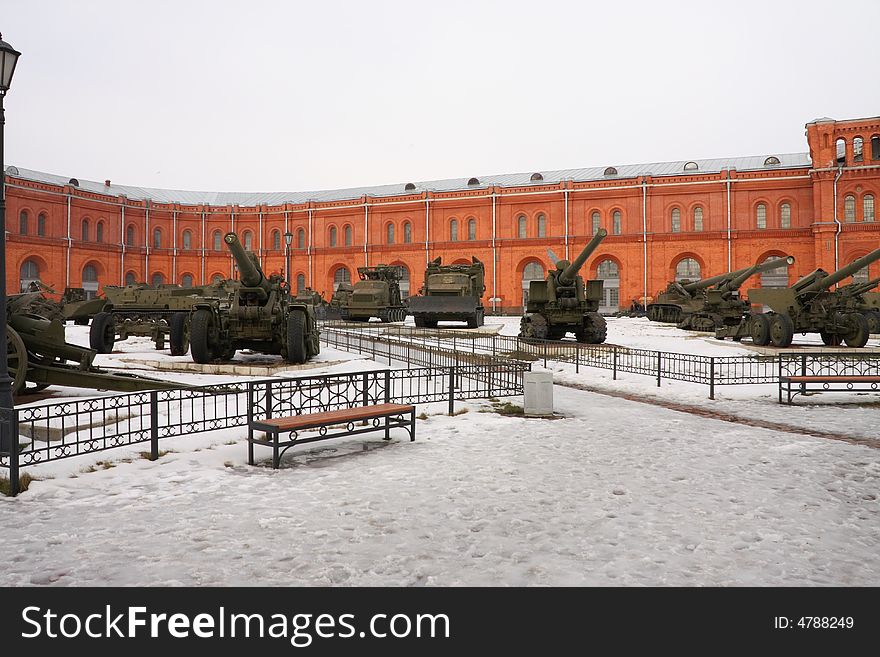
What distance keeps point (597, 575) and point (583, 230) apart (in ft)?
150

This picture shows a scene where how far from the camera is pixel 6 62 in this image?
252 inches

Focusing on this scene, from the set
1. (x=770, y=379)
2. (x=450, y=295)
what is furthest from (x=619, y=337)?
(x=770, y=379)

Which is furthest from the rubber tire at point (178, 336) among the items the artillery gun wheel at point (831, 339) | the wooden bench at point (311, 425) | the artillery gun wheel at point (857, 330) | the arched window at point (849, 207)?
the arched window at point (849, 207)

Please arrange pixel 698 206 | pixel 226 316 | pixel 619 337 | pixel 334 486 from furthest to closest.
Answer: pixel 698 206 → pixel 619 337 → pixel 226 316 → pixel 334 486

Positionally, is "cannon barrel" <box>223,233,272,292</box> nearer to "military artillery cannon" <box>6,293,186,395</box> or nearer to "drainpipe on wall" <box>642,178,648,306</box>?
"military artillery cannon" <box>6,293,186,395</box>

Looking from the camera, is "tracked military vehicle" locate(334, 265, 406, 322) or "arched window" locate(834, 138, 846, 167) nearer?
"tracked military vehicle" locate(334, 265, 406, 322)

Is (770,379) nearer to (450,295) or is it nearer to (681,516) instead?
(681,516)

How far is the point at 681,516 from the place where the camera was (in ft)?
16.1

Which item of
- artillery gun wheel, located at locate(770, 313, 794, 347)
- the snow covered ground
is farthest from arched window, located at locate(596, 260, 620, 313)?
the snow covered ground

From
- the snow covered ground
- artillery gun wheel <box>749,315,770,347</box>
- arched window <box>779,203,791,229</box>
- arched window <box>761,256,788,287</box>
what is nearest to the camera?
the snow covered ground

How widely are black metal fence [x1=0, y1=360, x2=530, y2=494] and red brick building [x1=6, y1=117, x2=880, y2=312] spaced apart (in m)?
37.1

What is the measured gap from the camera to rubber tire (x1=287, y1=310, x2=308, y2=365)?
1380 cm

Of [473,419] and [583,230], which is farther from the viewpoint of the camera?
[583,230]

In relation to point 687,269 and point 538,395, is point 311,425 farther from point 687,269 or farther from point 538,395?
point 687,269
